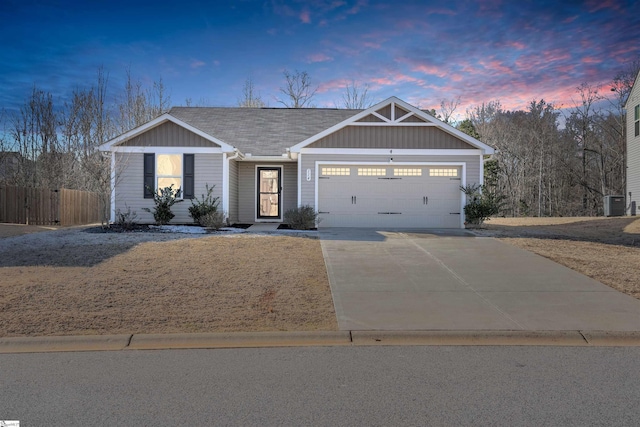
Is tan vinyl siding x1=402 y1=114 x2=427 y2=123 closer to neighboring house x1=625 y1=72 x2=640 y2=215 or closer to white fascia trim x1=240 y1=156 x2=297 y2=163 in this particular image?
white fascia trim x1=240 y1=156 x2=297 y2=163

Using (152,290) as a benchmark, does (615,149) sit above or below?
above

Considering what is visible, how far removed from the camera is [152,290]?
7523 millimetres

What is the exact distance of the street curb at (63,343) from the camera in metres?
5.33

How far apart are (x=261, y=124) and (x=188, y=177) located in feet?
19.9

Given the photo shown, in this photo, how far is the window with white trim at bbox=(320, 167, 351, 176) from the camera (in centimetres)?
1692

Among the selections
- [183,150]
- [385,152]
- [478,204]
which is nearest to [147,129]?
[183,150]

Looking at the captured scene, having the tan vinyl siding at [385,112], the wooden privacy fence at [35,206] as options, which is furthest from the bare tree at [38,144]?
the tan vinyl siding at [385,112]

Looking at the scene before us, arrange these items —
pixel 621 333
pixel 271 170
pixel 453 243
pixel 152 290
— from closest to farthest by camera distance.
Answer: pixel 621 333 → pixel 152 290 → pixel 453 243 → pixel 271 170

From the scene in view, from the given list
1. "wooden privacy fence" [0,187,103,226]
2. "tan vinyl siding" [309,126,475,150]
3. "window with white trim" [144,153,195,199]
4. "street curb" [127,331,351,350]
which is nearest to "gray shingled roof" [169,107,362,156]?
"window with white trim" [144,153,195,199]

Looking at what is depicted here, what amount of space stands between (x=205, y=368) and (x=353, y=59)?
18.7 m

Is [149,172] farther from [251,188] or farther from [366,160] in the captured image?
[366,160]

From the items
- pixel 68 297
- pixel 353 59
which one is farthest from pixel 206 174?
pixel 68 297

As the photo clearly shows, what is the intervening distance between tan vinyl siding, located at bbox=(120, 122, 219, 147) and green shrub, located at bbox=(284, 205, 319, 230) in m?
3.85

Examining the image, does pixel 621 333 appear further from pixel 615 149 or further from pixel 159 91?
pixel 615 149
